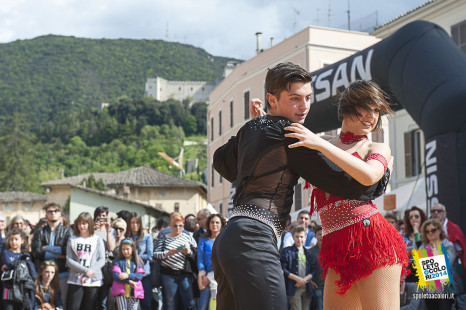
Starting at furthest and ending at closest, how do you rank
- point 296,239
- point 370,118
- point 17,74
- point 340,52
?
1. point 17,74
2. point 340,52
3. point 296,239
4. point 370,118

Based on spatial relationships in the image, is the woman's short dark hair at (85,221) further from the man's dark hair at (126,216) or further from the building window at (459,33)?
the building window at (459,33)

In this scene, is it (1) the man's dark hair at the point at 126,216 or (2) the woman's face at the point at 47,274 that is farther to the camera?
(1) the man's dark hair at the point at 126,216

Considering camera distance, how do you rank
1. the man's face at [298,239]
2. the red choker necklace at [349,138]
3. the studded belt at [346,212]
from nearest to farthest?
the studded belt at [346,212] < the red choker necklace at [349,138] < the man's face at [298,239]

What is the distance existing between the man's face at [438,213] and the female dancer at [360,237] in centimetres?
612

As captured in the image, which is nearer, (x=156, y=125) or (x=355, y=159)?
(x=355, y=159)

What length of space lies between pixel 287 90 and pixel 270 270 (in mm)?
888

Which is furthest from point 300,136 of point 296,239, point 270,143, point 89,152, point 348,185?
point 89,152

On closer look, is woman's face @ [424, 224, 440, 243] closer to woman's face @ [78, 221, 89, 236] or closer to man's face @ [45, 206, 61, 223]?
woman's face @ [78, 221, 89, 236]

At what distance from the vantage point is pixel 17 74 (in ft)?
621

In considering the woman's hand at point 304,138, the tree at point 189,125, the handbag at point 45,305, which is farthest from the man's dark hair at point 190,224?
the tree at point 189,125

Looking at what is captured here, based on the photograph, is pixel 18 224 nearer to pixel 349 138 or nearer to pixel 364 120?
pixel 349 138

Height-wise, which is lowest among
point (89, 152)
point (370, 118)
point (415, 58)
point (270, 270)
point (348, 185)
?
point (270, 270)

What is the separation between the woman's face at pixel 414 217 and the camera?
9.81 m

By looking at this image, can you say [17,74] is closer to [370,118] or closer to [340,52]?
[340,52]
